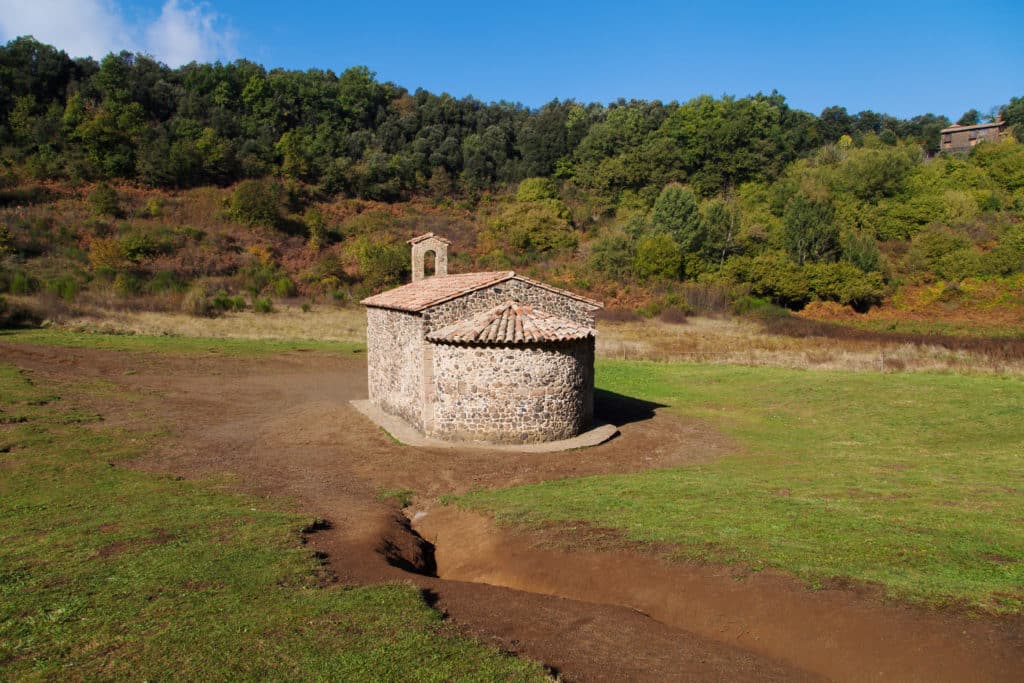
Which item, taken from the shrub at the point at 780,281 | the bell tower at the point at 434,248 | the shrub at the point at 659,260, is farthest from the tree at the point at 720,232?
the bell tower at the point at 434,248

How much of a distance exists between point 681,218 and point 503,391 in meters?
46.7

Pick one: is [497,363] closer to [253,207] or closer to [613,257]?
[613,257]

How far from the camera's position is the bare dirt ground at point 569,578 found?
6.46m

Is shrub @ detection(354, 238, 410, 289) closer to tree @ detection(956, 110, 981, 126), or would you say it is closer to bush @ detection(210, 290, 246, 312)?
bush @ detection(210, 290, 246, 312)

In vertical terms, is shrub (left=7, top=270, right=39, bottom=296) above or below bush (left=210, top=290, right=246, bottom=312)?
above

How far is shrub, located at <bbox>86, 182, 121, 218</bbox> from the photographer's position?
188 feet

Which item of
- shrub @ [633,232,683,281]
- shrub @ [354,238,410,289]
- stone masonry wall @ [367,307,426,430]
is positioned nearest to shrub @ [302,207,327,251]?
shrub @ [354,238,410,289]

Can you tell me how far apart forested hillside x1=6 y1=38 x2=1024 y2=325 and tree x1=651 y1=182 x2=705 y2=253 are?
0.18m

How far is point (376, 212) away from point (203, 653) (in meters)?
66.0

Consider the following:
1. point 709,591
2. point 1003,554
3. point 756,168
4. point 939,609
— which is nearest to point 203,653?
point 709,591

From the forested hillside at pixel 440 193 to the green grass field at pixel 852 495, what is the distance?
31.2 m

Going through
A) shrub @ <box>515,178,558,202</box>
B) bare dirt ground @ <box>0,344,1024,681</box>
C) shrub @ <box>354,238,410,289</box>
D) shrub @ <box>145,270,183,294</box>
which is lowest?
bare dirt ground @ <box>0,344,1024,681</box>

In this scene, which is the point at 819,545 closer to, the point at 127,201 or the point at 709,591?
the point at 709,591

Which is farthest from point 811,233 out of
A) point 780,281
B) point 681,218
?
point 681,218
